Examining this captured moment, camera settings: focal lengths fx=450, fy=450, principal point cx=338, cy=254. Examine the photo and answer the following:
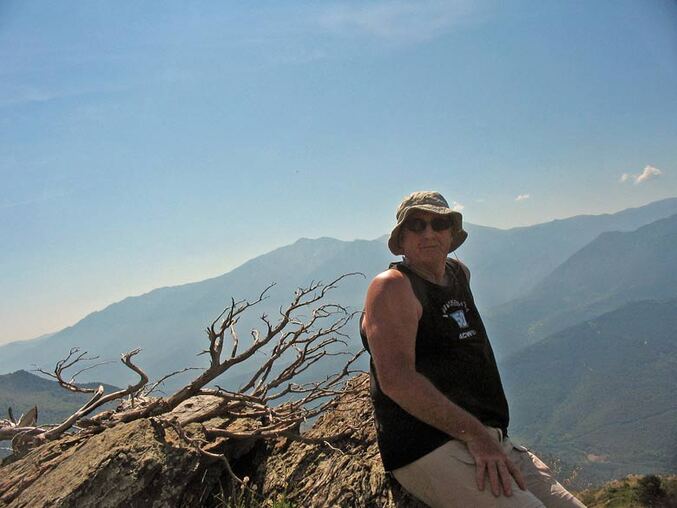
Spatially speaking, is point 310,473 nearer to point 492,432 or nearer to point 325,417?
point 325,417

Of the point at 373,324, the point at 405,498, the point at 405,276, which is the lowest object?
the point at 405,498

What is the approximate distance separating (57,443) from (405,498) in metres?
3.69

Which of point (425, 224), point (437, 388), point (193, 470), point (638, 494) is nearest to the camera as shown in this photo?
point (437, 388)

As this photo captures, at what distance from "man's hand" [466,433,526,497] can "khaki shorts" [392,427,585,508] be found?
0.12ft

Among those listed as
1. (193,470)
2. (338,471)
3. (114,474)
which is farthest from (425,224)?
(114,474)

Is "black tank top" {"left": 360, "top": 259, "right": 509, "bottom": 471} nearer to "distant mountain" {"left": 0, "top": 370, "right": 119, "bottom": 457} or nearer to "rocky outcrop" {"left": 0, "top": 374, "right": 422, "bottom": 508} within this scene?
"rocky outcrop" {"left": 0, "top": 374, "right": 422, "bottom": 508}

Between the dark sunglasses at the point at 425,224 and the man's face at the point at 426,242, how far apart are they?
1 centimetres

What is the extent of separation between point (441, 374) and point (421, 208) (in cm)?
121

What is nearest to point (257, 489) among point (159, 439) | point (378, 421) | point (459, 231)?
point (159, 439)

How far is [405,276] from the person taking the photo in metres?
3.10

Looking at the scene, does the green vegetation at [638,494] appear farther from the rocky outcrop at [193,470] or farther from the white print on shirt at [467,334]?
the white print on shirt at [467,334]

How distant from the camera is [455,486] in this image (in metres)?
2.90

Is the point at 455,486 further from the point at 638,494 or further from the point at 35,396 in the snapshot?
the point at 35,396

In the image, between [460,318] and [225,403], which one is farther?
[225,403]
